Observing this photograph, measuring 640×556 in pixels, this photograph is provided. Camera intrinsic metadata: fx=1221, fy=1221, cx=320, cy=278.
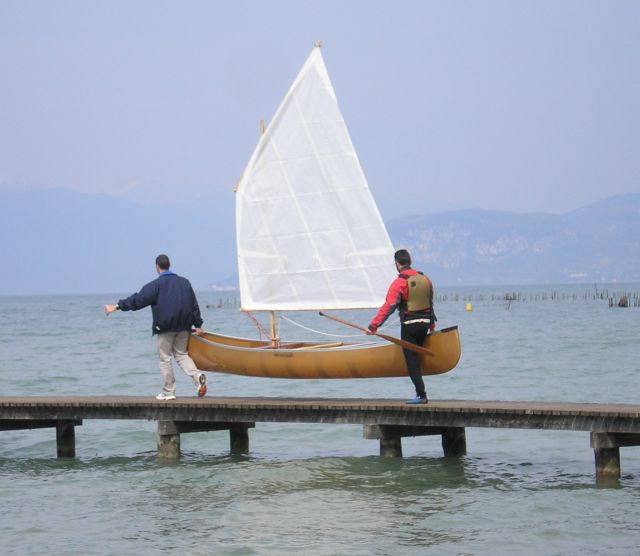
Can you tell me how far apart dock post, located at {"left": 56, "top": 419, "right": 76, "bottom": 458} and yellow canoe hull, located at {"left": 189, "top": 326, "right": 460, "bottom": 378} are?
2298 millimetres

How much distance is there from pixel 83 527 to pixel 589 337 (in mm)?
47603

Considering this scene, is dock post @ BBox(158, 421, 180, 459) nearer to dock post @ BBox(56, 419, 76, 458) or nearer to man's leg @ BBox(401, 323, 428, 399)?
dock post @ BBox(56, 419, 76, 458)

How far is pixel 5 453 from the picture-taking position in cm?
2022

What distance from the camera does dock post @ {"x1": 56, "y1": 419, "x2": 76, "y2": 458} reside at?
61.5ft

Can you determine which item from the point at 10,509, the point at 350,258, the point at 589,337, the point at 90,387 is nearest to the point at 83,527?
the point at 10,509

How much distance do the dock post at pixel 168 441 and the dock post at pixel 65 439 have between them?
1706 mm

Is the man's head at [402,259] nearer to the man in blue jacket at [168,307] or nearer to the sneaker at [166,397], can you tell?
the man in blue jacket at [168,307]

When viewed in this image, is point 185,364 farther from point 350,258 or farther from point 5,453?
point 5,453

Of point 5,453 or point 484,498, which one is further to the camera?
point 5,453

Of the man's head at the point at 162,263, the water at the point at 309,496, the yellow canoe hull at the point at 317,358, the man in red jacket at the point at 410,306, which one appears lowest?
the water at the point at 309,496

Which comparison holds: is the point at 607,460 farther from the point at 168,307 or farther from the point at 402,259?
the point at 168,307

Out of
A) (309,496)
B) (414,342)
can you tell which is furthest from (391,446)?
(309,496)

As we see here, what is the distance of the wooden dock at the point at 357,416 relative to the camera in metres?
15.4

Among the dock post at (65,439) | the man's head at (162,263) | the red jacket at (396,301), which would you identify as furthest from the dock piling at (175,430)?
the red jacket at (396,301)
